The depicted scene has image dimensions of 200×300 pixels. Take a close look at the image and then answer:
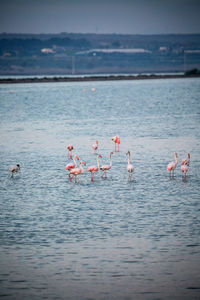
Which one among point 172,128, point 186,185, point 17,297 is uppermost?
point 172,128

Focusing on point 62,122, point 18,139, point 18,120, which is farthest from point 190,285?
point 18,120

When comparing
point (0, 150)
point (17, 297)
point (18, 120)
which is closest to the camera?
point (17, 297)

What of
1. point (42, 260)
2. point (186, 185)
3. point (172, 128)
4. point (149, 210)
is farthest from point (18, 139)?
point (42, 260)

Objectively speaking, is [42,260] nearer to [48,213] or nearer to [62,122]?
[48,213]

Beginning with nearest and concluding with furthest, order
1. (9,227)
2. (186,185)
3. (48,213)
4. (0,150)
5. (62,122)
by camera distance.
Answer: (9,227)
(48,213)
(186,185)
(0,150)
(62,122)

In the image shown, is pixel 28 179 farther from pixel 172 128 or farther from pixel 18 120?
pixel 18 120

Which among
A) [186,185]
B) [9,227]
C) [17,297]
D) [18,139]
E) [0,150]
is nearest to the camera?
[17,297]

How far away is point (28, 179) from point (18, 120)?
2597 centimetres

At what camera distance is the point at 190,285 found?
941cm

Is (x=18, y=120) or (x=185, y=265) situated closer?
(x=185, y=265)

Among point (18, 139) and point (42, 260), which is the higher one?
point (18, 139)

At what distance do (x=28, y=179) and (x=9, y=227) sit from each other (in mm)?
5938

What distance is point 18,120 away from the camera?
4422 centimetres

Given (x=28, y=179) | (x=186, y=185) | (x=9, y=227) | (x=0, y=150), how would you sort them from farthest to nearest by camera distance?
(x=0, y=150) → (x=28, y=179) → (x=186, y=185) → (x=9, y=227)
